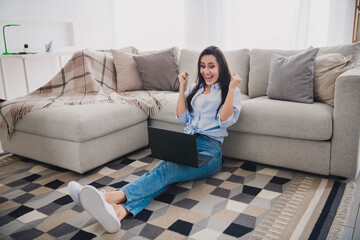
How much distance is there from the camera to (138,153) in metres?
2.38

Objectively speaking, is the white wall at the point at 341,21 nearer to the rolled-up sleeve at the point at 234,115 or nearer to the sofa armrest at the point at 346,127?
the sofa armrest at the point at 346,127

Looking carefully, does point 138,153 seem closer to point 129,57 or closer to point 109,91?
point 109,91

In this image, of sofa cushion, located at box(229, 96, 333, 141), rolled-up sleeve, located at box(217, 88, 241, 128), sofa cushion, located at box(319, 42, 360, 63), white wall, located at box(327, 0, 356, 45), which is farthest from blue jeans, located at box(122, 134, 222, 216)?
white wall, located at box(327, 0, 356, 45)

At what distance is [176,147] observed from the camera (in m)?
1.60

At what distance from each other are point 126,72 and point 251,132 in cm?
131

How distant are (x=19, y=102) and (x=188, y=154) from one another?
1.40 meters

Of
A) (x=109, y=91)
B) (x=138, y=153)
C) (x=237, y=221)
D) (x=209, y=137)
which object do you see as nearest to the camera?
(x=237, y=221)

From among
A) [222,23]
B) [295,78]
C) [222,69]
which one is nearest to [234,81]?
[222,69]

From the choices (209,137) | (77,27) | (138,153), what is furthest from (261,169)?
(77,27)

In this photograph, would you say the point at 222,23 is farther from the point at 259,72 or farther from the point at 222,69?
the point at 222,69

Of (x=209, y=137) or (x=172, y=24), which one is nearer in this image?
(x=209, y=137)

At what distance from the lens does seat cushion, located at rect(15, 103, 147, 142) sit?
1.89m

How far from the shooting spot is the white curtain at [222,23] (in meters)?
3.23

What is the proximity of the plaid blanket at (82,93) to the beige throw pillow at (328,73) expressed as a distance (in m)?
1.09
